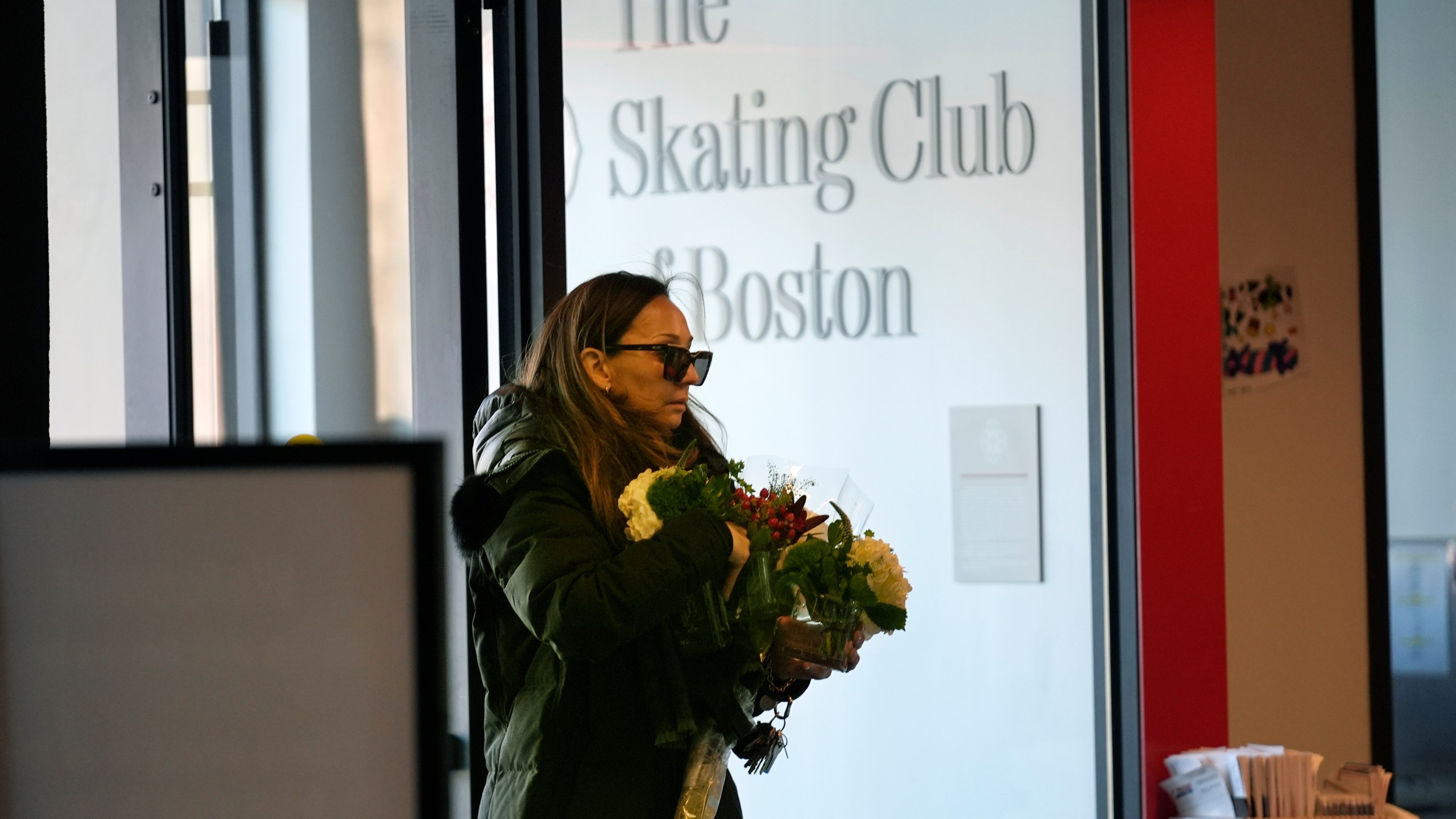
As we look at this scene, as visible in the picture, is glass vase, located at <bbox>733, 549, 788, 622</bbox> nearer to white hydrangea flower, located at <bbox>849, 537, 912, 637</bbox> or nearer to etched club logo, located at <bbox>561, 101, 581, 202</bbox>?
white hydrangea flower, located at <bbox>849, 537, 912, 637</bbox>

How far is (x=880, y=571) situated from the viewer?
1943 millimetres

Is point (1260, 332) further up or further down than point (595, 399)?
further up

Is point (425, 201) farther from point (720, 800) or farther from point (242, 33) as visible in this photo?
point (720, 800)

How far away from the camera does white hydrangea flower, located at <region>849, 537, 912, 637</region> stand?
1.93 meters

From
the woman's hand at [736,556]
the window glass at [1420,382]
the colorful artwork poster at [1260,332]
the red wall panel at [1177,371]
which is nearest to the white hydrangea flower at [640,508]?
the woman's hand at [736,556]

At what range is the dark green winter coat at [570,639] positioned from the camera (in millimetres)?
1741

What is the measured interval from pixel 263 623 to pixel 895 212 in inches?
120

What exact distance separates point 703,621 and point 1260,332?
10.1 feet

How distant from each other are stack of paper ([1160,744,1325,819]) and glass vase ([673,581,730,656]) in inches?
76.0

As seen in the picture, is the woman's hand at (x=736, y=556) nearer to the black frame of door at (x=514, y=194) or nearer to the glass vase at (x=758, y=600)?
the glass vase at (x=758, y=600)

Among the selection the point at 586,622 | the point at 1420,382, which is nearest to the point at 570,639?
the point at 586,622

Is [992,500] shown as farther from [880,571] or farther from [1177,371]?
[880,571]

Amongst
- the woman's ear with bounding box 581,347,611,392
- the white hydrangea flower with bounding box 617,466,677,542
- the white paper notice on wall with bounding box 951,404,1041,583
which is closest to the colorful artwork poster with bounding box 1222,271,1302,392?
the white paper notice on wall with bounding box 951,404,1041,583

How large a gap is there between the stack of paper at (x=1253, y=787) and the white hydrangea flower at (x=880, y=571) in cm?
168
